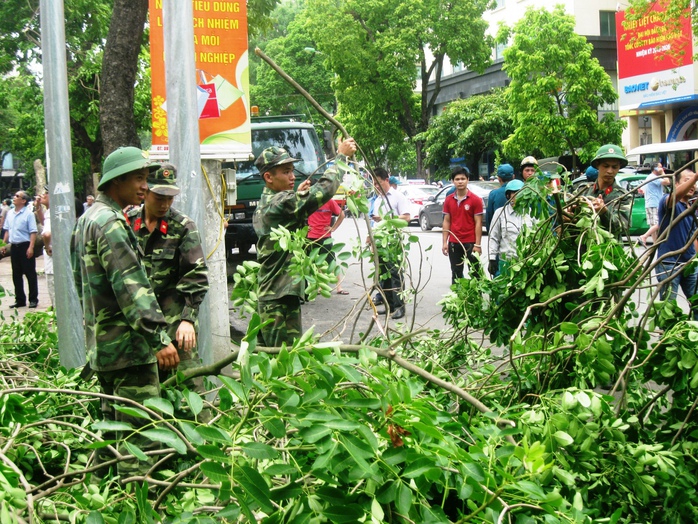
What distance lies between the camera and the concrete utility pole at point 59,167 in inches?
252

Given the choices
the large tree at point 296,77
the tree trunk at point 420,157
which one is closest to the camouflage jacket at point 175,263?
the tree trunk at point 420,157

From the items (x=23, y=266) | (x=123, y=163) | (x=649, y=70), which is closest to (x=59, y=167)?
(x=123, y=163)

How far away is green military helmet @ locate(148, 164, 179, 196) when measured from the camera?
484 centimetres

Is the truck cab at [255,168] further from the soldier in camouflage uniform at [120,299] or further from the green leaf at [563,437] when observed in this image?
the green leaf at [563,437]

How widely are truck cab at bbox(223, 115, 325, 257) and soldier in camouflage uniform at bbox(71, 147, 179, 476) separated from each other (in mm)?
10180

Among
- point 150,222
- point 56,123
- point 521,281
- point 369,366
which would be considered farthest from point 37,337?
point 369,366

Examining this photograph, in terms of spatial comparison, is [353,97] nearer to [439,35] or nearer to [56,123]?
[439,35]

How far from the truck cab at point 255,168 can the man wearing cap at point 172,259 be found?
9340 millimetres

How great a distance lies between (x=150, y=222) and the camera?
16.4ft

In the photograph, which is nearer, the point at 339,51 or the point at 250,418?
the point at 250,418

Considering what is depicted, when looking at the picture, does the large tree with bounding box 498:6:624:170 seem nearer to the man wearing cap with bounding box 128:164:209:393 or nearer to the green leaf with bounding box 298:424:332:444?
the man wearing cap with bounding box 128:164:209:393

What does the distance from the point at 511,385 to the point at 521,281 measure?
1233 millimetres

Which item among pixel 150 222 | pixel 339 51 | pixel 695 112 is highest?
pixel 339 51

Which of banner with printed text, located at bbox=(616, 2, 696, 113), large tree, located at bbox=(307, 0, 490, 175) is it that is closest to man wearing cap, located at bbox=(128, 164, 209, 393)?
banner with printed text, located at bbox=(616, 2, 696, 113)
